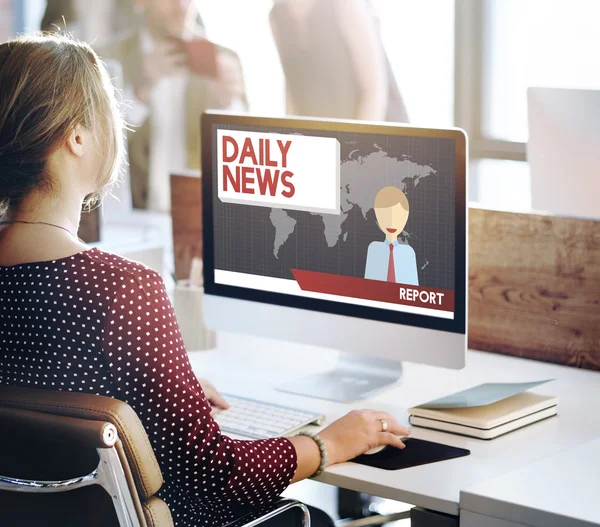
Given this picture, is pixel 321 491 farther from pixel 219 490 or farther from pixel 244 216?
pixel 219 490

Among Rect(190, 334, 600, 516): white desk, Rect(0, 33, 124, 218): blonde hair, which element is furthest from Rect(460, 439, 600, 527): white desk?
Rect(0, 33, 124, 218): blonde hair

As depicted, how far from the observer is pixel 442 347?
5.86 feet

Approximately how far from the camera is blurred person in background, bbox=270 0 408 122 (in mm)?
3861

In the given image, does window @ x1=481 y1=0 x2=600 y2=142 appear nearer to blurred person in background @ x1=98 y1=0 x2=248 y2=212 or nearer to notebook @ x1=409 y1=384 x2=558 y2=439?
blurred person in background @ x1=98 y1=0 x2=248 y2=212

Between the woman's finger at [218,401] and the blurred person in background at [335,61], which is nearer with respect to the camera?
the woman's finger at [218,401]

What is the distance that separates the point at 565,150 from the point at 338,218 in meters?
Result: 0.46

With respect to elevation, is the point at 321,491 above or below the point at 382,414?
below

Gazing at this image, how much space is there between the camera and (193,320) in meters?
2.26

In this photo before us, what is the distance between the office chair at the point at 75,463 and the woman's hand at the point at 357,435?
1.02 feet

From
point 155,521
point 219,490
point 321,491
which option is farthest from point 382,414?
point 321,491

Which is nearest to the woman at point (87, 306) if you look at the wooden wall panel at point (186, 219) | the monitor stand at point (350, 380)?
the monitor stand at point (350, 380)

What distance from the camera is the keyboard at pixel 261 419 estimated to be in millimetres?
1676

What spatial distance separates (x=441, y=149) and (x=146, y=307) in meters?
0.66

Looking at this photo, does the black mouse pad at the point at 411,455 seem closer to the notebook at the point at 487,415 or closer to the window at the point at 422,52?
the notebook at the point at 487,415
